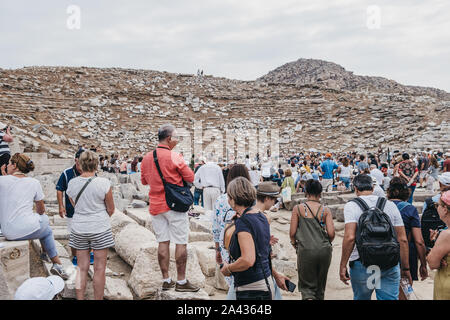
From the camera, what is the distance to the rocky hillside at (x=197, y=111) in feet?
87.8

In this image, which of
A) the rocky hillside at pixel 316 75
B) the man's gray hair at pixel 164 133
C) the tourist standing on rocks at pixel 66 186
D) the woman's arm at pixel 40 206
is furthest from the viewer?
the rocky hillside at pixel 316 75

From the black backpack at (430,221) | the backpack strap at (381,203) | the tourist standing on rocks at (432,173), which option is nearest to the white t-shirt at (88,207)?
the backpack strap at (381,203)

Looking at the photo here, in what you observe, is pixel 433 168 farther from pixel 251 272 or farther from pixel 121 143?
pixel 121 143

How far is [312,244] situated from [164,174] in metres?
1.68

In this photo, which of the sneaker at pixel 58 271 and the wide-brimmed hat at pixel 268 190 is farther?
the sneaker at pixel 58 271

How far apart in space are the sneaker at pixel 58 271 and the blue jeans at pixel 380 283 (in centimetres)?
313

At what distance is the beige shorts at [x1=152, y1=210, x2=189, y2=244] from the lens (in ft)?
12.3

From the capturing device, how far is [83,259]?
11.6ft

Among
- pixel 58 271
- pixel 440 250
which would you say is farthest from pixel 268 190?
pixel 58 271

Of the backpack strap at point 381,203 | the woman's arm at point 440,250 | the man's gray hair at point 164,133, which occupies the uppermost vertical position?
the man's gray hair at point 164,133

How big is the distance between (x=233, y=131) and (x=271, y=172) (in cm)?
1980

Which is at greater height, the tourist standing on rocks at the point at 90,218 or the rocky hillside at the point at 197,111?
the rocky hillside at the point at 197,111

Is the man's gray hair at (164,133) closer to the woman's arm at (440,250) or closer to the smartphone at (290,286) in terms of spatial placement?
the smartphone at (290,286)
